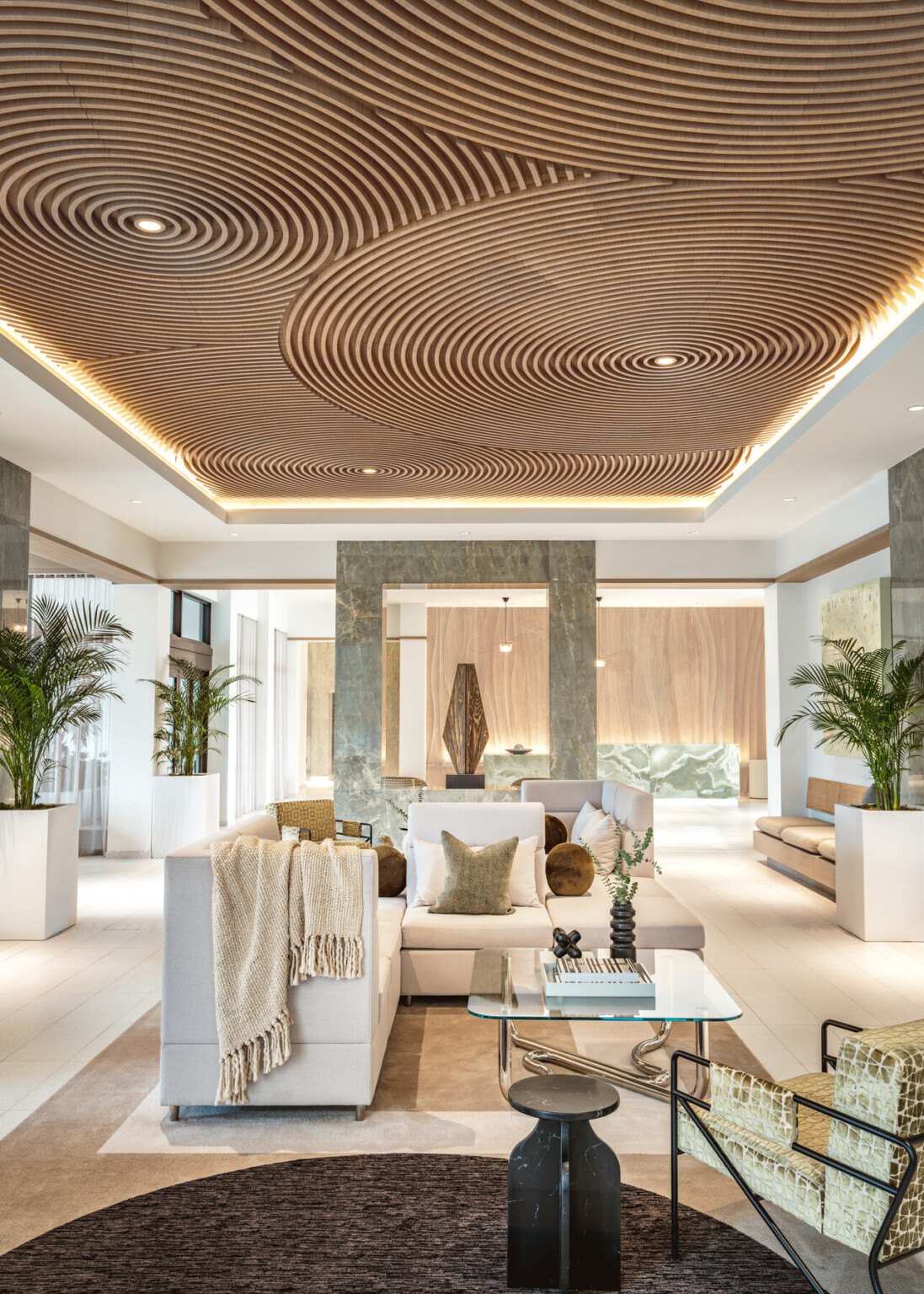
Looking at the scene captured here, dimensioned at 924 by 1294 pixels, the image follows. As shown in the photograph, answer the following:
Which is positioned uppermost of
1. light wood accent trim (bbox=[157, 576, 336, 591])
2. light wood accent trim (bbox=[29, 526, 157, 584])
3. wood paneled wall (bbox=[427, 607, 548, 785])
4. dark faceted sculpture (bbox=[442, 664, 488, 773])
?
light wood accent trim (bbox=[157, 576, 336, 591])

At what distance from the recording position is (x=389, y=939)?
14.8 ft

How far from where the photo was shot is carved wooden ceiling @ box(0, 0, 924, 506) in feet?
9.04

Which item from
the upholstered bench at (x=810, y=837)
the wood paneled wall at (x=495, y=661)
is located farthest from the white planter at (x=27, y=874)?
the wood paneled wall at (x=495, y=661)

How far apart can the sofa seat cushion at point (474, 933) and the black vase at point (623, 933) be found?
32.7 inches

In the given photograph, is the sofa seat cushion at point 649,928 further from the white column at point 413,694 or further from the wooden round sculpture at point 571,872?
the white column at point 413,694

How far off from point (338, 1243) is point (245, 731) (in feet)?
36.1

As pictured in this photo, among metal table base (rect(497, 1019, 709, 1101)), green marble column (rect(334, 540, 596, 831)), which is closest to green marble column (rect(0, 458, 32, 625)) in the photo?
green marble column (rect(334, 540, 596, 831))

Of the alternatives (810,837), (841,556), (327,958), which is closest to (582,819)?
(810,837)

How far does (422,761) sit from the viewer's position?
12984mm

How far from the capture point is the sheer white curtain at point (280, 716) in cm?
1494

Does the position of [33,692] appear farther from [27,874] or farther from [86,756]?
[86,756]

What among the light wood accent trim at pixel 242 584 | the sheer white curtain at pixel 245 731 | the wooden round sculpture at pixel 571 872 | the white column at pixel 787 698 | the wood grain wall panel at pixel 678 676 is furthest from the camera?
the wood grain wall panel at pixel 678 676

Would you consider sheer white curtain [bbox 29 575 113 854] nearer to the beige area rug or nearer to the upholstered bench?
the beige area rug

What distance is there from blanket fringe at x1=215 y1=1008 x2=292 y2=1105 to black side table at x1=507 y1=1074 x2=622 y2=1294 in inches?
46.2
